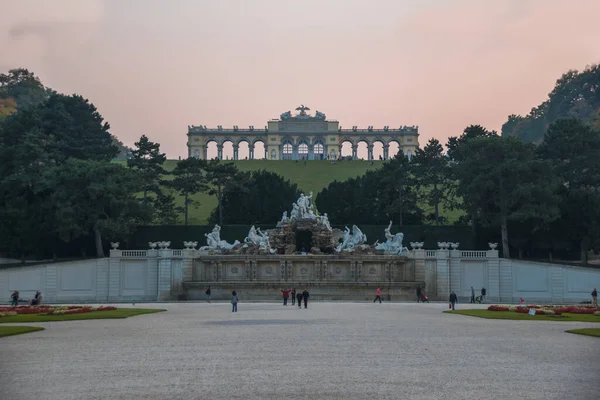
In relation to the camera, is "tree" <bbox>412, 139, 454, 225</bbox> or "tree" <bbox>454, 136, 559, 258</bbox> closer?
"tree" <bbox>454, 136, 559, 258</bbox>

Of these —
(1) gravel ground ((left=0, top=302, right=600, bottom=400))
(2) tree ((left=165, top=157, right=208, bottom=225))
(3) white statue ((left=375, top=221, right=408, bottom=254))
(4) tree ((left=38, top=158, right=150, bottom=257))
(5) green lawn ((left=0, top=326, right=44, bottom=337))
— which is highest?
(2) tree ((left=165, top=157, right=208, bottom=225))

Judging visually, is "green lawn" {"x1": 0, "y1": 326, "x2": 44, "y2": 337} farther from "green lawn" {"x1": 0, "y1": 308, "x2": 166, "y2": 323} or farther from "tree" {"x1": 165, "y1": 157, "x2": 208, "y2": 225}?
"tree" {"x1": 165, "y1": 157, "x2": 208, "y2": 225}

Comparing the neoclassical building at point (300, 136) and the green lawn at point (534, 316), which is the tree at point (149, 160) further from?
the neoclassical building at point (300, 136)

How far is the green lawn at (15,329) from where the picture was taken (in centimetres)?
2855

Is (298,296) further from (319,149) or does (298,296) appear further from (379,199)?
(319,149)

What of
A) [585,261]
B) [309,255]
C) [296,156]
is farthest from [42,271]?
[296,156]

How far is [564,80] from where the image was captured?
530 feet

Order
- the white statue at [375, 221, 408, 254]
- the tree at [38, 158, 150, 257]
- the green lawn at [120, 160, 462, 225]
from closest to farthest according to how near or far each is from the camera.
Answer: the white statue at [375, 221, 408, 254] → the tree at [38, 158, 150, 257] → the green lawn at [120, 160, 462, 225]

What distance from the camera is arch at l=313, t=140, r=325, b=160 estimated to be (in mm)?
148875

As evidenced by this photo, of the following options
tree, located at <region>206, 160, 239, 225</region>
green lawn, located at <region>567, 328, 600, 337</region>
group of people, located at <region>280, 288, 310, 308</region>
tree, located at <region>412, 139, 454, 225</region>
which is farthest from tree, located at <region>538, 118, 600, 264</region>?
green lawn, located at <region>567, 328, 600, 337</region>

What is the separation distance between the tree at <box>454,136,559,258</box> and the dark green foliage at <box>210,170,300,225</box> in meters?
17.7

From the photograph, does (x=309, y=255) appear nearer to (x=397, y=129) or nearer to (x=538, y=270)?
(x=538, y=270)

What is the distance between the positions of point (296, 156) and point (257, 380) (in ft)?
424

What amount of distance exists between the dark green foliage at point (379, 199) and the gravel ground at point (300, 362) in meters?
44.5
